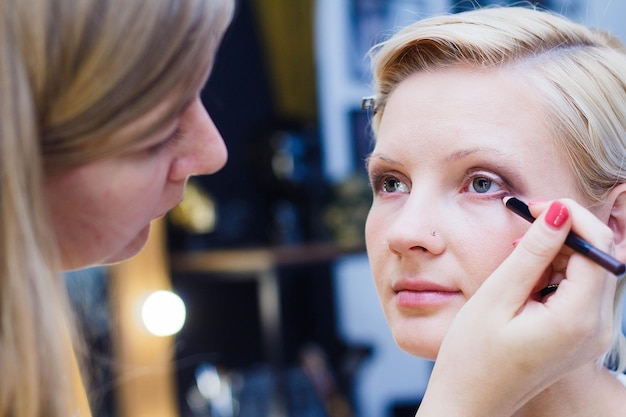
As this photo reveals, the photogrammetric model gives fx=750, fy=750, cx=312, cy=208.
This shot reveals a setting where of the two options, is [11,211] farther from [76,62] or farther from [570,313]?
[570,313]

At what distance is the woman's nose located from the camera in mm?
777

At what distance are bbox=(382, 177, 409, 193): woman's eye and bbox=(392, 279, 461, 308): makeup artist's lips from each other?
0.13 metres

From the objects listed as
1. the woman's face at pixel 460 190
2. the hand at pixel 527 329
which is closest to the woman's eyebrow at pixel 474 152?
the woman's face at pixel 460 190

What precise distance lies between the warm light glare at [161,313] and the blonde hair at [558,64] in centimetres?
240

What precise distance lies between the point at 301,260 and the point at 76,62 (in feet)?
9.47

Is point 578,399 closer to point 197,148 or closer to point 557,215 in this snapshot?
point 557,215

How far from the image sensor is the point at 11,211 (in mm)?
572

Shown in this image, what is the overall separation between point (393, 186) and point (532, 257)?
0.90ft

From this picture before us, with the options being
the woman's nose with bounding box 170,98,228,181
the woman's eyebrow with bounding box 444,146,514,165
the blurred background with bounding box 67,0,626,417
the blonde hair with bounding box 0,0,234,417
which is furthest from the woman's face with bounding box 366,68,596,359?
the blurred background with bounding box 67,0,626,417

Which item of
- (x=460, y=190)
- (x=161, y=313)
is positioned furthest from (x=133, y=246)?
(x=161, y=313)

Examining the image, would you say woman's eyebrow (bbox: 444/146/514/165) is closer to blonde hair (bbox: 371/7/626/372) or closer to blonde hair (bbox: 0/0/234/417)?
blonde hair (bbox: 371/7/626/372)

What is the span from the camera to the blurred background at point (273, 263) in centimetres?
323

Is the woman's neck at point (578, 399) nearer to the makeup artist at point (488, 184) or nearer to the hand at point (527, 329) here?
the makeup artist at point (488, 184)

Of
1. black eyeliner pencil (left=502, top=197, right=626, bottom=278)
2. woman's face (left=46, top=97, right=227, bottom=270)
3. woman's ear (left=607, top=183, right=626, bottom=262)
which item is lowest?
woman's ear (left=607, top=183, right=626, bottom=262)
